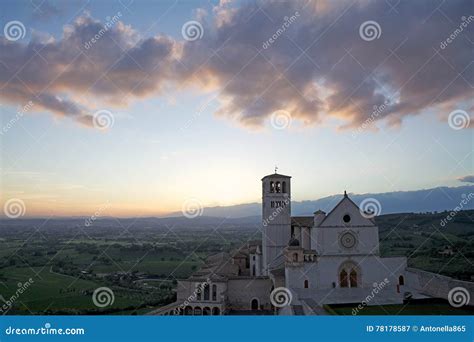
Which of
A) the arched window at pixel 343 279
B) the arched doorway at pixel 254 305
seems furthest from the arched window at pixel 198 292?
the arched window at pixel 343 279

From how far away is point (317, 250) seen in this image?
58.4ft

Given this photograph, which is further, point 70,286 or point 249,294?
point 70,286

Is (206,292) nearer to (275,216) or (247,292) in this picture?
(247,292)

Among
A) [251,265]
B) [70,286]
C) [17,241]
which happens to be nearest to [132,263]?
[17,241]

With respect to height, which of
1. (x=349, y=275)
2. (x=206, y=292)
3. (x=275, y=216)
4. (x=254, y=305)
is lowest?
(x=254, y=305)

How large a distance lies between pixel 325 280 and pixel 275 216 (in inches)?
175

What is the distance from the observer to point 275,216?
20.4 m

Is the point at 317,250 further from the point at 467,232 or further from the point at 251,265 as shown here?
the point at 467,232

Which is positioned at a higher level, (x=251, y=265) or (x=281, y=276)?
(x=251, y=265)

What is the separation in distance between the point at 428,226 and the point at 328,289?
37.1m

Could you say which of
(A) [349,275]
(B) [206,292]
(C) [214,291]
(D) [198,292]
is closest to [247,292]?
(C) [214,291]

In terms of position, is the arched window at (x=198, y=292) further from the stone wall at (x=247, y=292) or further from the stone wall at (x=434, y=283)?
the stone wall at (x=434, y=283)

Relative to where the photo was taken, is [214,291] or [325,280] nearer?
[325,280]

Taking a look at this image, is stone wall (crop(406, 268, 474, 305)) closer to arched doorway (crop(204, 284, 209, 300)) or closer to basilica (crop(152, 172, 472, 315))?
basilica (crop(152, 172, 472, 315))
